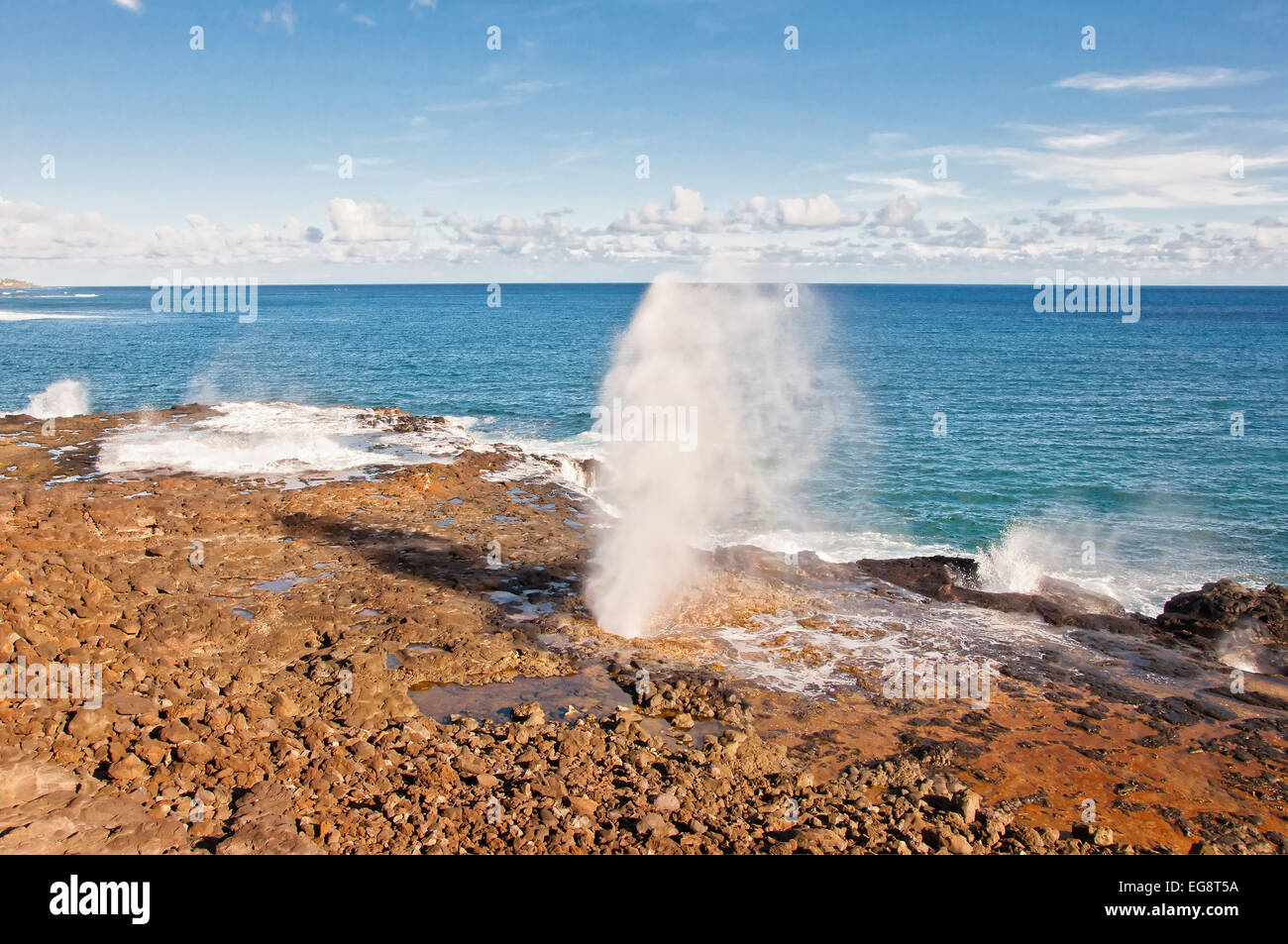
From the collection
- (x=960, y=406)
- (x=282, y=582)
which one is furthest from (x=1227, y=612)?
(x=960, y=406)

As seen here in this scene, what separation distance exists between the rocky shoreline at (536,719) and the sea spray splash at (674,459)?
4.06ft

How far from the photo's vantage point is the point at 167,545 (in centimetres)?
2269

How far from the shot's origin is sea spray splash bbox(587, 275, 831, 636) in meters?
22.5

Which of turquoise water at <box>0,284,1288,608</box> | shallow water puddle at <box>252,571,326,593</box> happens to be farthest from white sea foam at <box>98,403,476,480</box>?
shallow water puddle at <box>252,571,326,593</box>

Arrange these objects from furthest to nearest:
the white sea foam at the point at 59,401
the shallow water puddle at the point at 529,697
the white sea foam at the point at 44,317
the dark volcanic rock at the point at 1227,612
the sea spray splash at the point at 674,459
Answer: the white sea foam at the point at 44,317 → the white sea foam at the point at 59,401 → the sea spray splash at the point at 674,459 → the dark volcanic rock at the point at 1227,612 → the shallow water puddle at the point at 529,697

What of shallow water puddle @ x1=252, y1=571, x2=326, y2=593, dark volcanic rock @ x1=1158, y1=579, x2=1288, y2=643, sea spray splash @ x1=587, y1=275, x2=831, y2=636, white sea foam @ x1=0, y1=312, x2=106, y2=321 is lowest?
dark volcanic rock @ x1=1158, y1=579, x2=1288, y2=643

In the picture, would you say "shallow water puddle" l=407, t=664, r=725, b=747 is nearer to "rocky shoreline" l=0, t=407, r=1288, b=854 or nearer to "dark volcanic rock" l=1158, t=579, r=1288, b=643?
"rocky shoreline" l=0, t=407, r=1288, b=854

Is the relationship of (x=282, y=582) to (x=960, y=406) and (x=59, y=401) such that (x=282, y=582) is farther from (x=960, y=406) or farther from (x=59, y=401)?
(x=960, y=406)

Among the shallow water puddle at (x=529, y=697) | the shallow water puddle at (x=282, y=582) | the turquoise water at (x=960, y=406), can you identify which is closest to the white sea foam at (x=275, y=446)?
the turquoise water at (x=960, y=406)

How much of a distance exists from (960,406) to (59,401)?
62230mm

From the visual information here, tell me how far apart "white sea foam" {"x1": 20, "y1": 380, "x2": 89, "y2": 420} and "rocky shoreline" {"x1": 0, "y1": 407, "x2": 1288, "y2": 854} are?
2804 centimetres

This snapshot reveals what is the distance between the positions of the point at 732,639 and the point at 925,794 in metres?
6.59

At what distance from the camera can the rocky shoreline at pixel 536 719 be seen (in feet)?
38.4

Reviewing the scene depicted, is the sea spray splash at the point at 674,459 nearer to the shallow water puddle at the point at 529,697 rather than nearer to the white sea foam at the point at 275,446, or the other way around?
the shallow water puddle at the point at 529,697
